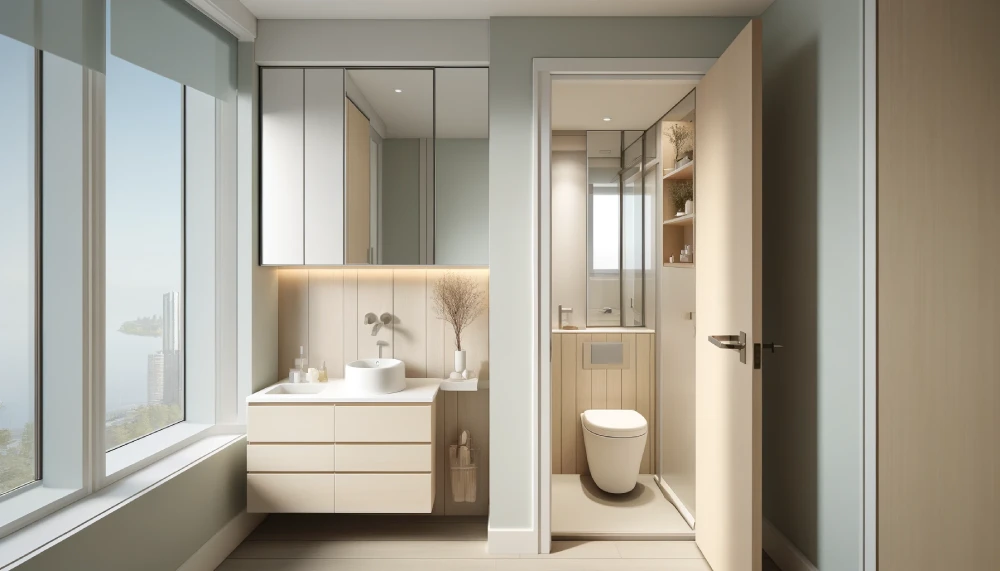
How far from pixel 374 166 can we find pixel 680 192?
1741 mm

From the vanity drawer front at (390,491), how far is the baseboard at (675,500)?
1365 mm

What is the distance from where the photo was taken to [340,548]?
98.0 inches

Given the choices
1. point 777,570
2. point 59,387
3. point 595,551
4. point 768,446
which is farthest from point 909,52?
point 59,387

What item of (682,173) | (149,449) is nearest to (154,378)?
(149,449)

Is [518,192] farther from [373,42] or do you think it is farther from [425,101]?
[373,42]

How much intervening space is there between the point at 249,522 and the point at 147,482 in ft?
2.61

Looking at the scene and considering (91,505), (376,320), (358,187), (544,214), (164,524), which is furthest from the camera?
(376,320)

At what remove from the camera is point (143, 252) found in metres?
2.15

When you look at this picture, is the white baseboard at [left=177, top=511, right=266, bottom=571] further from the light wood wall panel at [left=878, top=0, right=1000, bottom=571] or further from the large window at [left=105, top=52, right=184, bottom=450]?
the light wood wall panel at [left=878, top=0, right=1000, bottom=571]

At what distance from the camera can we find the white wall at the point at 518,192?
2.46 meters

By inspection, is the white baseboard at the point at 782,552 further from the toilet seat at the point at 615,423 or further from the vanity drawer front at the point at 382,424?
the vanity drawer front at the point at 382,424

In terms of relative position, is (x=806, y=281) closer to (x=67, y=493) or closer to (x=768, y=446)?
(x=768, y=446)

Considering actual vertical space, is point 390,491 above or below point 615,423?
below

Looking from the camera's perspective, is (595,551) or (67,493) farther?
(595,551)
